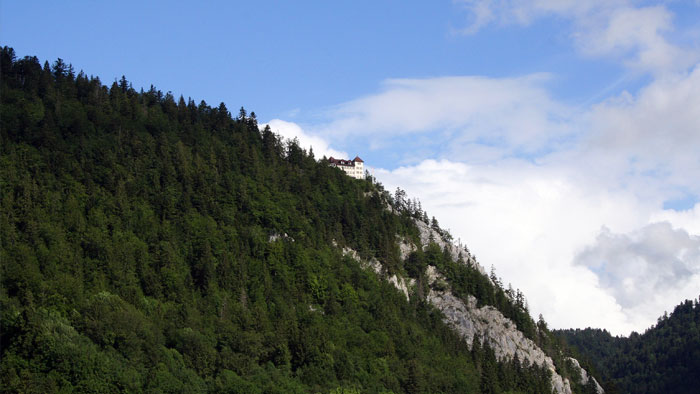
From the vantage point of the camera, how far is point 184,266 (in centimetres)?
13700

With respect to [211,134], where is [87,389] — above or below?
below

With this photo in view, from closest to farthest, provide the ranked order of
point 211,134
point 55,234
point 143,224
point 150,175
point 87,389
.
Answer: point 87,389 → point 55,234 → point 143,224 → point 150,175 → point 211,134

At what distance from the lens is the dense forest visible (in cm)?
10306

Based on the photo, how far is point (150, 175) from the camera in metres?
153

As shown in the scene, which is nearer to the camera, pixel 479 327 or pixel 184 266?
pixel 184 266

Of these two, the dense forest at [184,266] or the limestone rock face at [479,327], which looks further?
the limestone rock face at [479,327]

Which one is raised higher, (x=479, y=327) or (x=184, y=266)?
(x=479, y=327)

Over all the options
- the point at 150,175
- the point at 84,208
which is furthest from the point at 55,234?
the point at 150,175

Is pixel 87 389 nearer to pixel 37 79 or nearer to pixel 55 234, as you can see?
pixel 55 234

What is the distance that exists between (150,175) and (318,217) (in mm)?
42013

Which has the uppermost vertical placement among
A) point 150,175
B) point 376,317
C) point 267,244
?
point 150,175

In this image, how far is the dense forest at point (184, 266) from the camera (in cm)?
10306

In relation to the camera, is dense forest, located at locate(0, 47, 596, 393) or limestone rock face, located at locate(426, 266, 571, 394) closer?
dense forest, located at locate(0, 47, 596, 393)

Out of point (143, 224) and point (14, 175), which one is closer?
point (14, 175)
